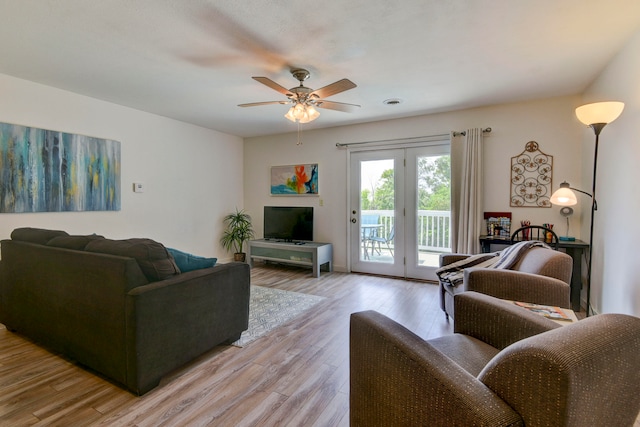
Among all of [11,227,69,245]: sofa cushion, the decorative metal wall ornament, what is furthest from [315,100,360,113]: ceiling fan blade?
[11,227,69,245]: sofa cushion

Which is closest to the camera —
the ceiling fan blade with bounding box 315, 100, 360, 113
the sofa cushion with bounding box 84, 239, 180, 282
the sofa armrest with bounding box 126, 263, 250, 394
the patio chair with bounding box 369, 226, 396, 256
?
the sofa armrest with bounding box 126, 263, 250, 394

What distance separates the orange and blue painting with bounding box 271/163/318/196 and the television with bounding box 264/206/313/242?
0.36 m

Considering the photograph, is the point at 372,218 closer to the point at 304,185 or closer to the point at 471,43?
the point at 304,185

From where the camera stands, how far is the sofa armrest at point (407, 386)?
0.79 meters

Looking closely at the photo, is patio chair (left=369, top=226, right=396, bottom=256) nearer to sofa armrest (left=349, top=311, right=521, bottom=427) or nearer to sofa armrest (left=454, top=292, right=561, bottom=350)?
sofa armrest (left=454, top=292, right=561, bottom=350)

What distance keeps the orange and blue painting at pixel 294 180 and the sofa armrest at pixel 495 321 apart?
12.3ft

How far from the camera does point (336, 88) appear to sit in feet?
8.32

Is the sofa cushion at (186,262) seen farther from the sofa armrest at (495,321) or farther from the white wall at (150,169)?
the white wall at (150,169)

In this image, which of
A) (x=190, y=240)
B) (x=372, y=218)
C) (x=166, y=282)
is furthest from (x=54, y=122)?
(x=372, y=218)

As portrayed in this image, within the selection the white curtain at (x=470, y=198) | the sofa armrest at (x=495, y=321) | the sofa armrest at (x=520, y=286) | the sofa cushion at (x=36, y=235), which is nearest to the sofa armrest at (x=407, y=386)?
the sofa armrest at (x=495, y=321)

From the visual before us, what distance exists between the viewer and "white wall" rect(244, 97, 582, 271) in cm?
354

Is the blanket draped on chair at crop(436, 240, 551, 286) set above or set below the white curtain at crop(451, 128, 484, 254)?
below

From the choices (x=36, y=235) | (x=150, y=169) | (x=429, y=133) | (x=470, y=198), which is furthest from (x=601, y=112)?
(x=150, y=169)

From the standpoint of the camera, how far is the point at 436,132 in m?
4.20
